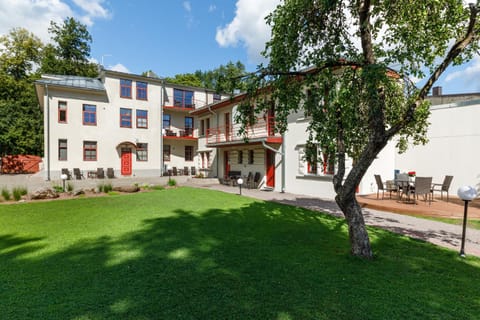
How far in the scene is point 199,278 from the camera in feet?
11.2

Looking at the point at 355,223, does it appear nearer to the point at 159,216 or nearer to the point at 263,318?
the point at 263,318

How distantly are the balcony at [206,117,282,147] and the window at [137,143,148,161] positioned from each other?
21.8 ft

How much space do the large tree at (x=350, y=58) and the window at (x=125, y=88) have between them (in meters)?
20.0

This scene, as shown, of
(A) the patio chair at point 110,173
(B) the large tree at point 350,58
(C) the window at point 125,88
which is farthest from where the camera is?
(C) the window at point 125,88

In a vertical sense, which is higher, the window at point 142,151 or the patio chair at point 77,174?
the window at point 142,151

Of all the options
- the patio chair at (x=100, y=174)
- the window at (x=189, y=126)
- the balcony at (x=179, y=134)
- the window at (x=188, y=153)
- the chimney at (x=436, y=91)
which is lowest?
the patio chair at (x=100, y=174)

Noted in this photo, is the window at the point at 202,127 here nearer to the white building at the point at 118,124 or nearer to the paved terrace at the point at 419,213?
the white building at the point at 118,124

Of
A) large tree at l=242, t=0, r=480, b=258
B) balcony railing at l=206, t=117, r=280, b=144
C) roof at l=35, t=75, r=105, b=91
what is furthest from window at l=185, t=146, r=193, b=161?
large tree at l=242, t=0, r=480, b=258

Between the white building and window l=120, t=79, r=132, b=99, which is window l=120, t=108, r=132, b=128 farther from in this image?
window l=120, t=79, r=132, b=99

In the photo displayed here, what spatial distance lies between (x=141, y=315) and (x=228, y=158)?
1583cm

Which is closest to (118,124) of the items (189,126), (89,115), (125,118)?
(125,118)

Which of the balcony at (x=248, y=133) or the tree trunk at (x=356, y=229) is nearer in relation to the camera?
the tree trunk at (x=356, y=229)

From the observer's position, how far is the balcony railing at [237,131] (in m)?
13.8

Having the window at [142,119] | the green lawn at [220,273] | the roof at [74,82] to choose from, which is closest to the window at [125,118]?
the window at [142,119]
